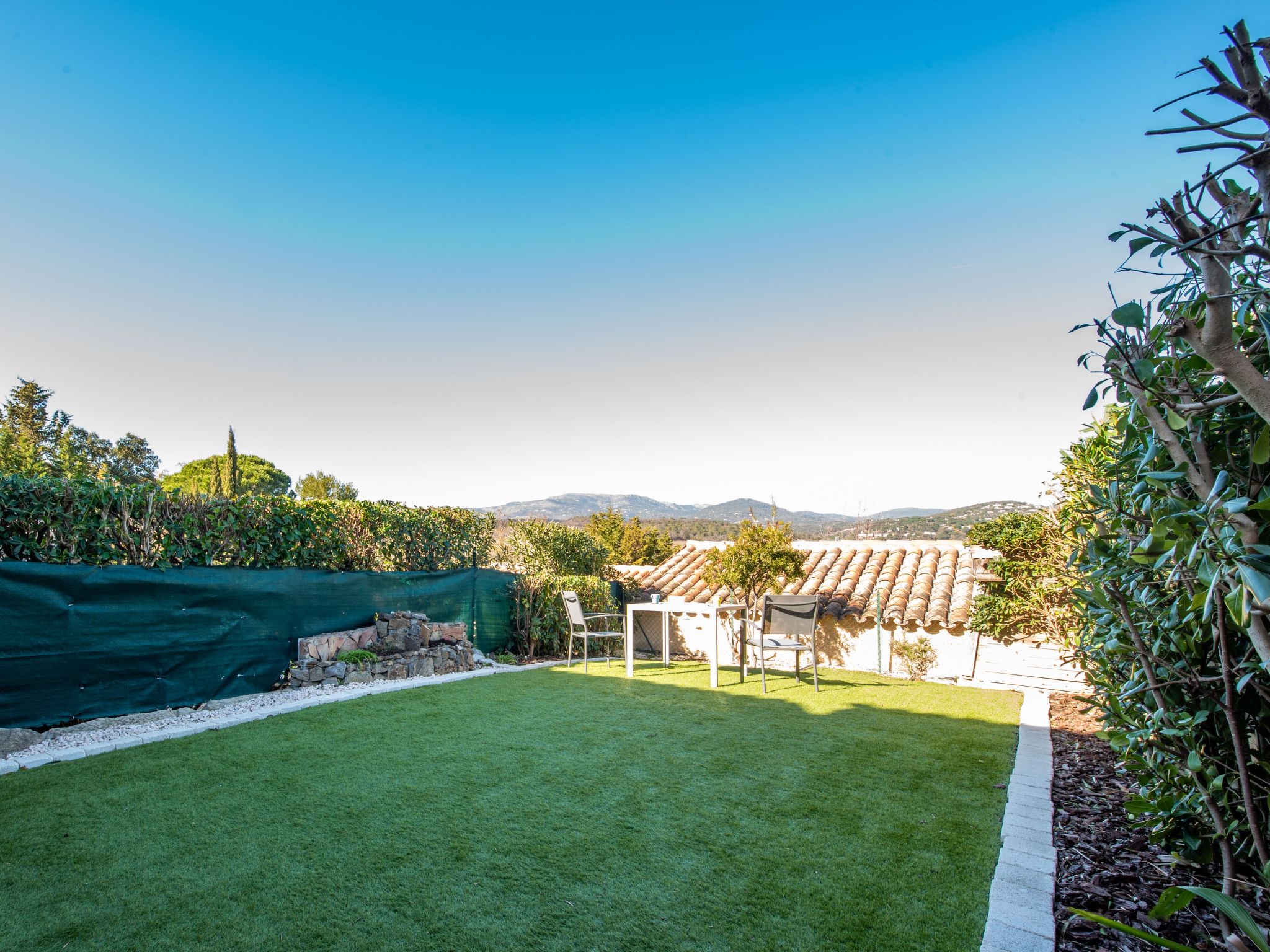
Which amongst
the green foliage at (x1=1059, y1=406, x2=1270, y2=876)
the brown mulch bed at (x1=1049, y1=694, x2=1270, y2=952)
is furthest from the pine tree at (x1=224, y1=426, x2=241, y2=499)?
the green foliage at (x1=1059, y1=406, x2=1270, y2=876)

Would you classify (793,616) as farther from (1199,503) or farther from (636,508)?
(636,508)

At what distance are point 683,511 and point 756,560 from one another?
1075 inches

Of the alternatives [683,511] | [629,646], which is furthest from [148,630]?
[683,511]

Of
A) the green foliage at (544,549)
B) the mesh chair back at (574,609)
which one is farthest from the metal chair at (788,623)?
the green foliage at (544,549)

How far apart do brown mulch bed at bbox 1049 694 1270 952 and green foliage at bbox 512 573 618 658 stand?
6.97 metres

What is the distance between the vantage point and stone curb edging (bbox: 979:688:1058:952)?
2076 millimetres

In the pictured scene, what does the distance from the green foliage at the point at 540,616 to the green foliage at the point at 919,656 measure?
4920 mm

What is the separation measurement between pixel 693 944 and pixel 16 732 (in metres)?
5.35

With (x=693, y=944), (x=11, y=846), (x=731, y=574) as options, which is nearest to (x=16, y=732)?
(x=11, y=846)

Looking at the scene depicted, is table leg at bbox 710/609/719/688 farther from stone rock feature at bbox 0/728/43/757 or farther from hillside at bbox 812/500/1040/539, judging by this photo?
hillside at bbox 812/500/1040/539

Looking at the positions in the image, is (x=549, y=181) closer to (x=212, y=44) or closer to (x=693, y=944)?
(x=212, y=44)

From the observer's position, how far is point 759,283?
1185cm

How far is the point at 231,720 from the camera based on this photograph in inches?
201

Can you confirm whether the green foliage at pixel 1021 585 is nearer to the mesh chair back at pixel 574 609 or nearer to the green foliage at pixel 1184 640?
the mesh chair back at pixel 574 609
